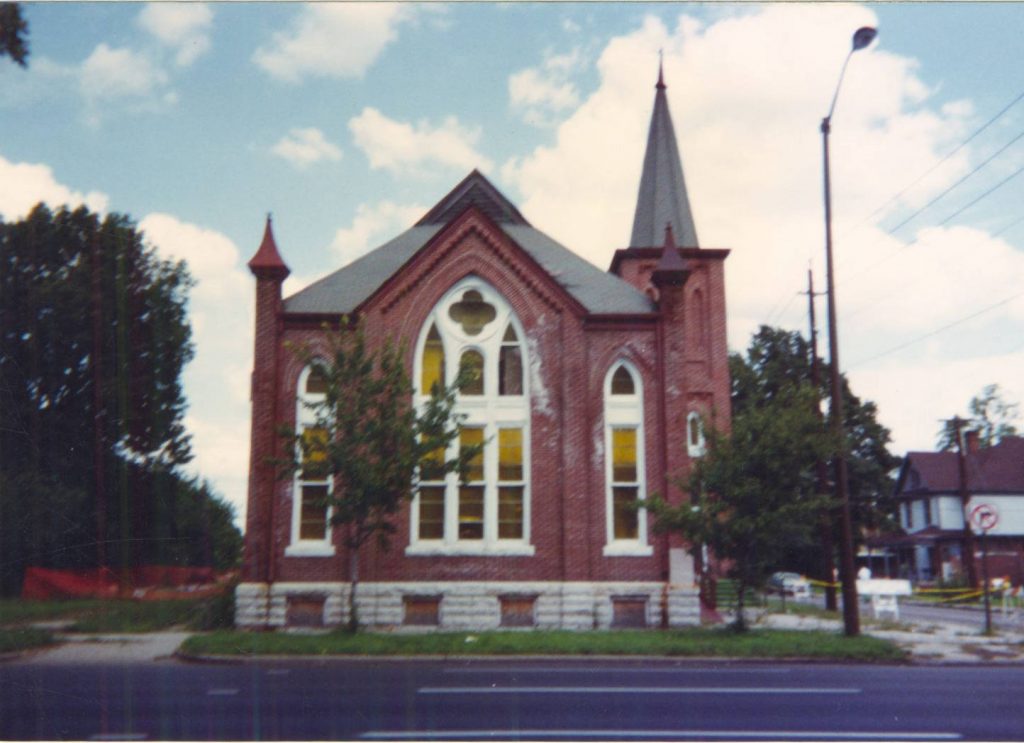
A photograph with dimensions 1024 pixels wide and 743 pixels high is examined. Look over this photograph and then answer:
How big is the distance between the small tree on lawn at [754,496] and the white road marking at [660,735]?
31.1 ft

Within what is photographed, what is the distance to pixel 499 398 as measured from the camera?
73.9 ft

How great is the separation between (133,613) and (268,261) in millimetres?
9067

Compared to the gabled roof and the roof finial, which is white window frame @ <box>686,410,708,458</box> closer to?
the gabled roof

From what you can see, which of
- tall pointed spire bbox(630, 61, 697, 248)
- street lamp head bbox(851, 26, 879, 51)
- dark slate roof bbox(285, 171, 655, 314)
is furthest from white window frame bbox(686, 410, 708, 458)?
street lamp head bbox(851, 26, 879, 51)

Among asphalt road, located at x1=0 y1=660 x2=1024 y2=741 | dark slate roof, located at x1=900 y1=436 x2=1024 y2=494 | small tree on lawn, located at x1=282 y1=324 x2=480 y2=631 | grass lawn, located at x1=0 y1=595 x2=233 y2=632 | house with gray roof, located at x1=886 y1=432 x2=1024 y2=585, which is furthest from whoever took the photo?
dark slate roof, located at x1=900 y1=436 x2=1024 y2=494

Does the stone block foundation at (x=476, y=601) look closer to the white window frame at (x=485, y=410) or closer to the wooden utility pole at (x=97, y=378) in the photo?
the white window frame at (x=485, y=410)

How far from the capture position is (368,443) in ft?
60.8

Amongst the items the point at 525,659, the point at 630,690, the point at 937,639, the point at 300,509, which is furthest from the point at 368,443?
the point at 937,639

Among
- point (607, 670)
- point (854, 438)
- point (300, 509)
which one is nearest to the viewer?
point (607, 670)

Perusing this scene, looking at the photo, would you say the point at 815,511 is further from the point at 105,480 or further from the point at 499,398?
the point at 105,480

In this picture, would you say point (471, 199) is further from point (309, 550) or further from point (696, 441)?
point (309, 550)

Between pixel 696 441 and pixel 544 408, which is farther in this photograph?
pixel 696 441

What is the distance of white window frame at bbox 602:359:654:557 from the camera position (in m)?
21.7

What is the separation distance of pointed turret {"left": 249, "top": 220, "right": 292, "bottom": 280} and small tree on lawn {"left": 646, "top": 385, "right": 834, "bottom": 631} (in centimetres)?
1055
